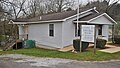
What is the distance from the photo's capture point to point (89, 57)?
40.7 feet

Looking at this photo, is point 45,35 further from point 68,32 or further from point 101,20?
point 101,20

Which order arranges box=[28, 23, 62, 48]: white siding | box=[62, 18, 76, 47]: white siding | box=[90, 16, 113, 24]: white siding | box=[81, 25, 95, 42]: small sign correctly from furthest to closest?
box=[90, 16, 113, 24]: white siding, box=[28, 23, 62, 48]: white siding, box=[62, 18, 76, 47]: white siding, box=[81, 25, 95, 42]: small sign

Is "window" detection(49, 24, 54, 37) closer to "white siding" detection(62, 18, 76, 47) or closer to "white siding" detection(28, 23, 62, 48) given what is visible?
"white siding" detection(28, 23, 62, 48)

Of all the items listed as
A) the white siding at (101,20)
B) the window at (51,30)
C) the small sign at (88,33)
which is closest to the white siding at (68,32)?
the window at (51,30)

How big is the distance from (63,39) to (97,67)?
26.3 ft

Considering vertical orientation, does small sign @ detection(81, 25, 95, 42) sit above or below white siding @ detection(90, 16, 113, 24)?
below

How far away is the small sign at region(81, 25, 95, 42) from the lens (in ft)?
44.8

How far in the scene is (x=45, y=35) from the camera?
19.8 meters

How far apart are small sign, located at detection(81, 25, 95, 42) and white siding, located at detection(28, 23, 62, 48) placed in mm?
3678

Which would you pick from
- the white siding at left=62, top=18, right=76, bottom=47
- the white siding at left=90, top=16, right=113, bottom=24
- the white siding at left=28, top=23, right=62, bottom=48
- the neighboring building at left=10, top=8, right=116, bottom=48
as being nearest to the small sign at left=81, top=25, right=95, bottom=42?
the neighboring building at left=10, top=8, right=116, bottom=48

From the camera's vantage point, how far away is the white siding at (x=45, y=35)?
17797 millimetres

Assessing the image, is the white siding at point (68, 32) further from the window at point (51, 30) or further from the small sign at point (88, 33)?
the small sign at point (88, 33)

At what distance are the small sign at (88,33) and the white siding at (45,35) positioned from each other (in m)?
3.68

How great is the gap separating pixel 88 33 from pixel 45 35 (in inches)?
276
